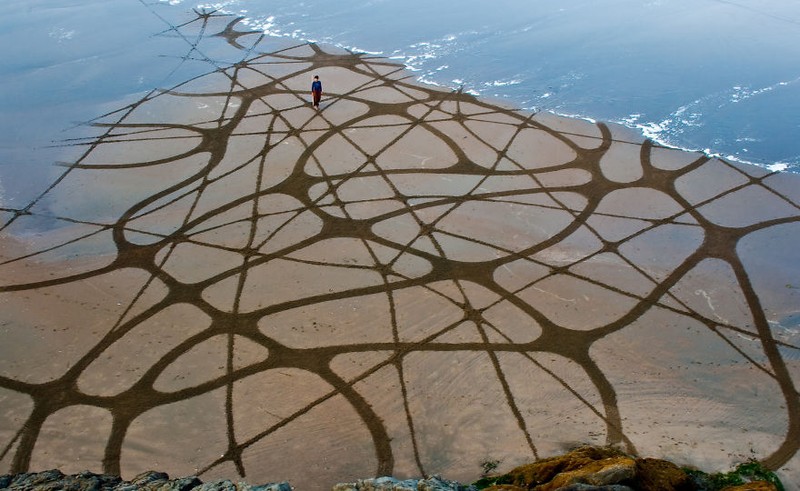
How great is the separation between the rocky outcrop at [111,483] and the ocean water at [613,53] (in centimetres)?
1296

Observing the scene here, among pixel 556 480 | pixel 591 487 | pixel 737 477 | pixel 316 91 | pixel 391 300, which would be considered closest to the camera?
pixel 591 487

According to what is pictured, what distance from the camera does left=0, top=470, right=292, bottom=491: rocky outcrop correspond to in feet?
25.8

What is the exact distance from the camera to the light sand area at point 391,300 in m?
10.1

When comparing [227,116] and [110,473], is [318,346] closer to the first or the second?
[110,473]

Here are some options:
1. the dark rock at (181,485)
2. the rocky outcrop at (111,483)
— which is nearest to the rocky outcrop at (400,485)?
the rocky outcrop at (111,483)

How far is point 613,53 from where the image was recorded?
21781 mm

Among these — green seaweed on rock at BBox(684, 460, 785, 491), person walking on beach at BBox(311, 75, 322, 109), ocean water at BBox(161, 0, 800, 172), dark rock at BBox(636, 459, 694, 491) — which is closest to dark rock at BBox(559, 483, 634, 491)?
dark rock at BBox(636, 459, 694, 491)

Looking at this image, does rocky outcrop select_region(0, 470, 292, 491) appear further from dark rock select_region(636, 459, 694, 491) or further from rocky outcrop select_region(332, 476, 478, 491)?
dark rock select_region(636, 459, 694, 491)

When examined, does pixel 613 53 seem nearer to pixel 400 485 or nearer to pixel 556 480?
pixel 556 480

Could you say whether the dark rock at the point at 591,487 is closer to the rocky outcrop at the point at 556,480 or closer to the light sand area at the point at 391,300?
the rocky outcrop at the point at 556,480

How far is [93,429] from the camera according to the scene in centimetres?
1038

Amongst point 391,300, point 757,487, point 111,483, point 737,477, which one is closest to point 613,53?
point 391,300

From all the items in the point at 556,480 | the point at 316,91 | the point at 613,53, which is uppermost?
the point at 613,53

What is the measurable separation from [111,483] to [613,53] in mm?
18278
